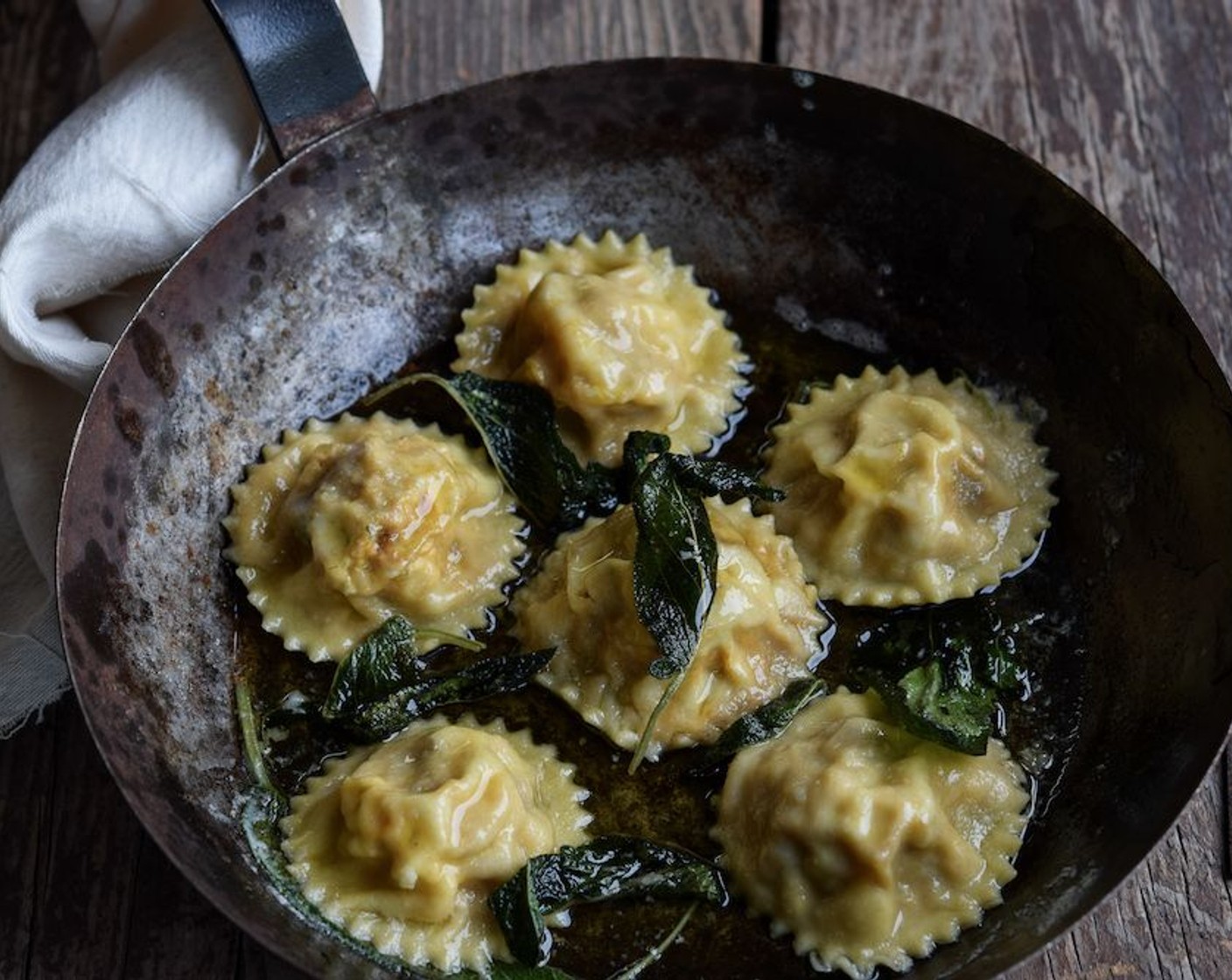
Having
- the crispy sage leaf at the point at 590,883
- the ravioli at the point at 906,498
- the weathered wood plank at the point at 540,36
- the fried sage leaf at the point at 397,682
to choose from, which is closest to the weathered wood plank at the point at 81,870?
the fried sage leaf at the point at 397,682

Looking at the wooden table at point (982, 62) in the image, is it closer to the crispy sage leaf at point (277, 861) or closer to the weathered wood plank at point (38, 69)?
the weathered wood plank at point (38, 69)

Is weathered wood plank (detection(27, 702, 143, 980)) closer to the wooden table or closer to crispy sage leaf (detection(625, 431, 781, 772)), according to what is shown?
crispy sage leaf (detection(625, 431, 781, 772))

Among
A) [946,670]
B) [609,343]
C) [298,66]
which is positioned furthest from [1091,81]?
[298,66]

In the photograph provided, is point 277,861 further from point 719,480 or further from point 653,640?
point 719,480

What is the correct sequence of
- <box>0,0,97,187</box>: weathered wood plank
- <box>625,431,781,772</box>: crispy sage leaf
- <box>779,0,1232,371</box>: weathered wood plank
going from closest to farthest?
<box>625,431,781,772</box>: crispy sage leaf → <box>779,0,1232,371</box>: weathered wood plank → <box>0,0,97,187</box>: weathered wood plank

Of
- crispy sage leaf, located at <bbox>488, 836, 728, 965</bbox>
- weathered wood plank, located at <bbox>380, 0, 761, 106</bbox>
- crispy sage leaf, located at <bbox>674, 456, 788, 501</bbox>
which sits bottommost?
crispy sage leaf, located at <bbox>488, 836, 728, 965</bbox>

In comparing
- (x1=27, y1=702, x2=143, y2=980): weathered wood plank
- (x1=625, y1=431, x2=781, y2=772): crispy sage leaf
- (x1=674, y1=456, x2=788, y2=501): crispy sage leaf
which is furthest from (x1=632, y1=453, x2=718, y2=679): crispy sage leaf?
(x1=27, y1=702, x2=143, y2=980): weathered wood plank
